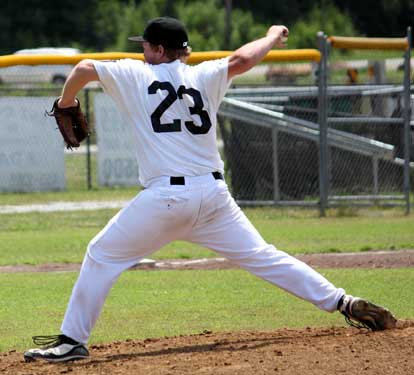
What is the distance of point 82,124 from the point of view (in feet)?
22.7

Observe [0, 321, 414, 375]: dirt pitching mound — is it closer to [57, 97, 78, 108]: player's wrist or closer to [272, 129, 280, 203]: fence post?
[57, 97, 78, 108]: player's wrist

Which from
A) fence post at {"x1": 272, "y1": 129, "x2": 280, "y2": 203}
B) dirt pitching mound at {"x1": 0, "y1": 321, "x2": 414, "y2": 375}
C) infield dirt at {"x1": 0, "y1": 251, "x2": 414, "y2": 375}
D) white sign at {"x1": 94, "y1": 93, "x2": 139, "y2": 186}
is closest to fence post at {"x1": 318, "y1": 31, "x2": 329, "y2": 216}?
fence post at {"x1": 272, "y1": 129, "x2": 280, "y2": 203}

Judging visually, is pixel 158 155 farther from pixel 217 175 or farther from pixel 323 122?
pixel 323 122

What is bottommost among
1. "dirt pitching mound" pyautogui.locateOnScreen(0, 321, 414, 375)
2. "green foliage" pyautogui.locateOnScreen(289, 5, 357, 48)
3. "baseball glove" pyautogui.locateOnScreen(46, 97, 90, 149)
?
"dirt pitching mound" pyautogui.locateOnScreen(0, 321, 414, 375)

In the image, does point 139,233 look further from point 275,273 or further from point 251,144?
point 251,144

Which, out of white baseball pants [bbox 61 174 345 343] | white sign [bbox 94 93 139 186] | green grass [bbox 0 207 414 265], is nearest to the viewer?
white baseball pants [bbox 61 174 345 343]

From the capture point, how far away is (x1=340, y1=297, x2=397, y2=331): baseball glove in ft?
22.7

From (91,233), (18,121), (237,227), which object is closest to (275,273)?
(237,227)

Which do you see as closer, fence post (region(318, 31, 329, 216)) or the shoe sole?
the shoe sole

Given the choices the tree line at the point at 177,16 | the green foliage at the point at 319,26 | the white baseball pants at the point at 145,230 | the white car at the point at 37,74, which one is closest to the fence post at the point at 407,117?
the white baseball pants at the point at 145,230

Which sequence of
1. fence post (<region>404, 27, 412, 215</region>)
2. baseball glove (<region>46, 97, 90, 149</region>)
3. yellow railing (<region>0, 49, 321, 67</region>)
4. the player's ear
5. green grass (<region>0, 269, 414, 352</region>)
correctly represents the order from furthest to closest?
fence post (<region>404, 27, 412, 215</region>) → yellow railing (<region>0, 49, 321, 67</region>) → green grass (<region>0, 269, 414, 352</region>) → baseball glove (<region>46, 97, 90, 149</region>) → the player's ear

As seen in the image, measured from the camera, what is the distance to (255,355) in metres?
6.48

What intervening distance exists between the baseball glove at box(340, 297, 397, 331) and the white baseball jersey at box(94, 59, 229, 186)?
4.26ft

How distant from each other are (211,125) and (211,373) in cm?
155
